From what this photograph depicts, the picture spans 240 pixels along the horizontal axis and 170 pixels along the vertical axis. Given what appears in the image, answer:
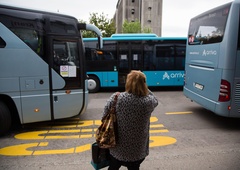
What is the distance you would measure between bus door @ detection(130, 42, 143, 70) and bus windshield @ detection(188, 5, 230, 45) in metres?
4.23

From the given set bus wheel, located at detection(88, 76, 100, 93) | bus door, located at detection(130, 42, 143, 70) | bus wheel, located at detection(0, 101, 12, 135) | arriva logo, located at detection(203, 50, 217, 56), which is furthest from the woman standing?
bus door, located at detection(130, 42, 143, 70)

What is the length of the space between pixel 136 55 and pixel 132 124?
970 cm

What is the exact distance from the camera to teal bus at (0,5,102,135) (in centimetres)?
520

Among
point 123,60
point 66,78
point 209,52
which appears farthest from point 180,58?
point 66,78

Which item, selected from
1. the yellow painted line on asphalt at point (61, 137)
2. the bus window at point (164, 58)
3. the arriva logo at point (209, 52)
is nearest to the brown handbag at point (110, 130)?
the yellow painted line on asphalt at point (61, 137)

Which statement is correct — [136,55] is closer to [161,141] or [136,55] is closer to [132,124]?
[161,141]

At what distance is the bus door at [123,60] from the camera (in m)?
11.8

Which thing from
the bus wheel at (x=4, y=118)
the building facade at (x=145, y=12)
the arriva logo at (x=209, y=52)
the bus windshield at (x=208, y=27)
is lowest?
the bus wheel at (x=4, y=118)

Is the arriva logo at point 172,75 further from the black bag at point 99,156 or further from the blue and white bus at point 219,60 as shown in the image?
the black bag at point 99,156

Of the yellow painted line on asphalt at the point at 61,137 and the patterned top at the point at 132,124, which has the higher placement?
the patterned top at the point at 132,124

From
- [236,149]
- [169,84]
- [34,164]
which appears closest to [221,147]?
[236,149]

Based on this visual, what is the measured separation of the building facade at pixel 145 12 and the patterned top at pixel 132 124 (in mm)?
59550

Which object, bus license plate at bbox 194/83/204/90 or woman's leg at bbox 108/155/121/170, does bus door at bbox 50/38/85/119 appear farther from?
woman's leg at bbox 108/155/121/170

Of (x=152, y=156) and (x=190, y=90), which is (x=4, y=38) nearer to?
(x=152, y=156)
